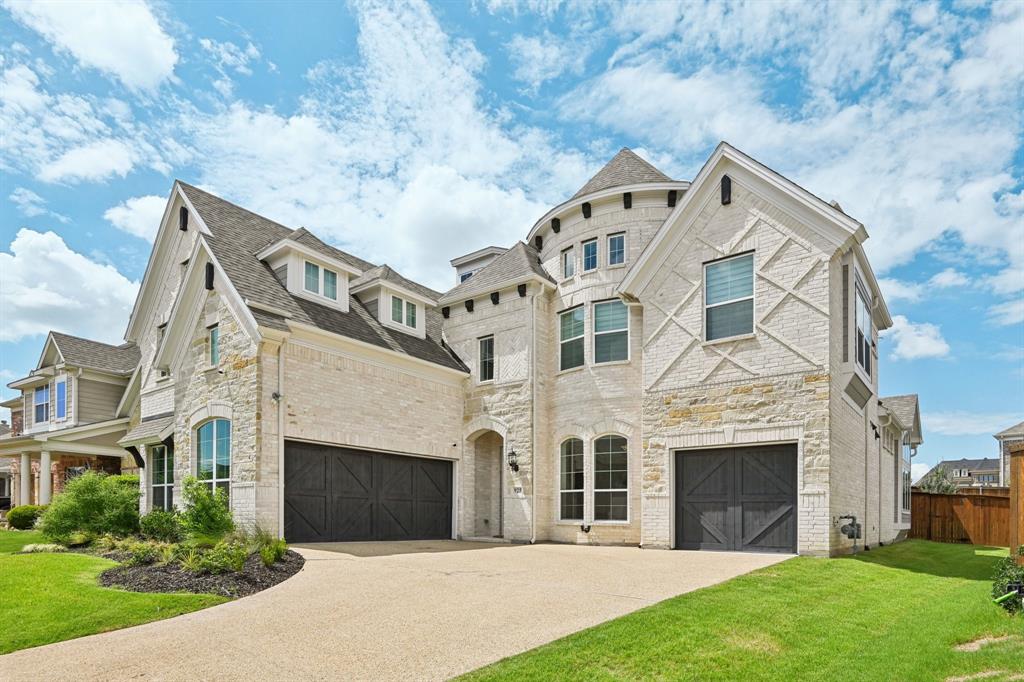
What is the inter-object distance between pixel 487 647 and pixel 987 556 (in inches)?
600

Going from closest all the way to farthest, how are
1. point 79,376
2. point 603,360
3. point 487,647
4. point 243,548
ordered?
point 487,647, point 243,548, point 603,360, point 79,376

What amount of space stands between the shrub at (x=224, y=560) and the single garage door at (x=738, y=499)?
32.4 feet

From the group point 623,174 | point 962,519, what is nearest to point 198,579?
point 623,174

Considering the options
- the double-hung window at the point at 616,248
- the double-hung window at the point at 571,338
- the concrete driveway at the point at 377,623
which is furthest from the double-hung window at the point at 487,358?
the concrete driveway at the point at 377,623

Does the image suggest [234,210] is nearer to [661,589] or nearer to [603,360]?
[603,360]

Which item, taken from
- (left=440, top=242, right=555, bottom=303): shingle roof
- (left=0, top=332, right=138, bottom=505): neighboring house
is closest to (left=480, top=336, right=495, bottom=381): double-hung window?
(left=440, top=242, right=555, bottom=303): shingle roof

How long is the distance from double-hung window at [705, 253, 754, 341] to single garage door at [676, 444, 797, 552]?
2.76 metres

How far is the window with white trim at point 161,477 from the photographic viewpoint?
18547 millimetres

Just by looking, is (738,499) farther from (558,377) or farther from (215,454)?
(215,454)

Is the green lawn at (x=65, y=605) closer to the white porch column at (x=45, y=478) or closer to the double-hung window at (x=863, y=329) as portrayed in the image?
the double-hung window at (x=863, y=329)

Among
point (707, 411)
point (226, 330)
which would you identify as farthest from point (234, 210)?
point (707, 411)

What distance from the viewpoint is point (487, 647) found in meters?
6.90

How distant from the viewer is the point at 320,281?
18297 mm

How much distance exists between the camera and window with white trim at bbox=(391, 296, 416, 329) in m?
20.4
